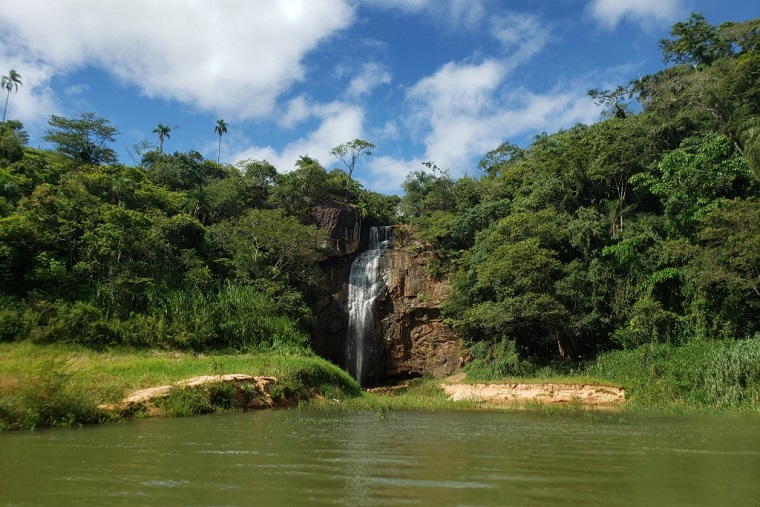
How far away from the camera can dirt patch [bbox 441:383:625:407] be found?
23375 mm

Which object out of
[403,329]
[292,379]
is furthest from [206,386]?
[403,329]

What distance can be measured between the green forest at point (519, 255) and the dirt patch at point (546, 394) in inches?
116

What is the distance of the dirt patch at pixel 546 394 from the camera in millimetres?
23375

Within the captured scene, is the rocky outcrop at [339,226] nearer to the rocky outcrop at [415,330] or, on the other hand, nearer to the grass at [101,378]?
the rocky outcrop at [415,330]

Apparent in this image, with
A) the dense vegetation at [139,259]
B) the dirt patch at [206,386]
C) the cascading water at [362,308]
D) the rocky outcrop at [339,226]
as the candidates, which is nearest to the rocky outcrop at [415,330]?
the cascading water at [362,308]

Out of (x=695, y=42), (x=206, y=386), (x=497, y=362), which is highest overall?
(x=695, y=42)

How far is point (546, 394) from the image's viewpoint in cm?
2425

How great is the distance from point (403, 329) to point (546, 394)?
14.4 meters

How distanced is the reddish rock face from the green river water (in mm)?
24469

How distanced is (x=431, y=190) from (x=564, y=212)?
55.6ft

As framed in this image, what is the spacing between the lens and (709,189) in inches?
1088

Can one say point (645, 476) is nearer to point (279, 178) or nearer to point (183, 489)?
point (183, 489)

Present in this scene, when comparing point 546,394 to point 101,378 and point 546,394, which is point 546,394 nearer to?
point 546,394

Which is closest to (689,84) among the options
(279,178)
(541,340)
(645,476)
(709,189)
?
(709,189)
